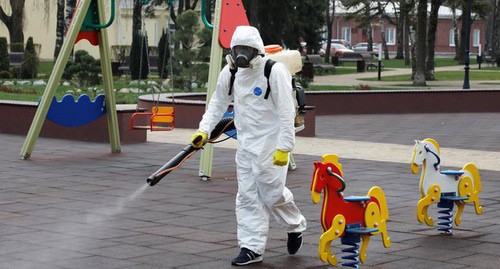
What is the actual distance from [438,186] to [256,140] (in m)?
1.92

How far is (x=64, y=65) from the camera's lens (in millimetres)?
15203

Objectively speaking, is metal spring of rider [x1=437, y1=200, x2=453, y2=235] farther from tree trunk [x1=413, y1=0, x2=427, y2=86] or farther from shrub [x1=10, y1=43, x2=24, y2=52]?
shrub [x1=10, y1=43, x2=24, y2=52]

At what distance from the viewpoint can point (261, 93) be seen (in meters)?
8.03

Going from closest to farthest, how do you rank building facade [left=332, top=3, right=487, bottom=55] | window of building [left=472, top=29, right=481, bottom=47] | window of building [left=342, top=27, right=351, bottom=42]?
1. building facade [left=332, top=3, right=487, bottom=55]
2. window of building [left=472, top=29, right=481, bottom=47]
3. window of building [left=342, top=27, right=351, bottom=42]

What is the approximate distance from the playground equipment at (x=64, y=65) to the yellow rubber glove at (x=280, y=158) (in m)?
7.43

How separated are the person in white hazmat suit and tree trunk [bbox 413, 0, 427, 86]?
1075 inches

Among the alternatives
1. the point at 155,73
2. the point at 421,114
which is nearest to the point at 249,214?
the point at 421,114

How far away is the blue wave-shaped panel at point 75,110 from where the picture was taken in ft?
51.1

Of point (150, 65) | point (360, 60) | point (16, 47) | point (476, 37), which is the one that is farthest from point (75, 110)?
point (476, 37)

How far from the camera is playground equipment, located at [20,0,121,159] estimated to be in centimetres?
1505

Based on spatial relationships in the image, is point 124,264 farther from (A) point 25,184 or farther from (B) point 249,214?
(A) point 25,184

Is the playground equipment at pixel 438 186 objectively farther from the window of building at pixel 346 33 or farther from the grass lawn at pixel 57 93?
the window of building at pixel 346 33

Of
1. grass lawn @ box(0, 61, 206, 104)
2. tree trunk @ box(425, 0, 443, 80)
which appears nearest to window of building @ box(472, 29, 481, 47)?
tree trunk @ box(425, 0, 443, 80)

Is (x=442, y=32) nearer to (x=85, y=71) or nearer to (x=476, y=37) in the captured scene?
(x=476, y=37)
